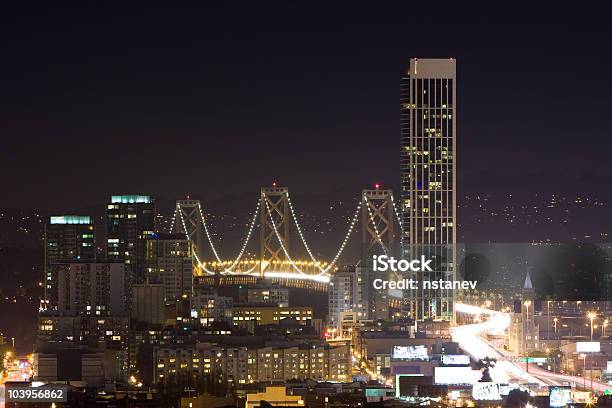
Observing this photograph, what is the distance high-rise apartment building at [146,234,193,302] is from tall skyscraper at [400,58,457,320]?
5625mm

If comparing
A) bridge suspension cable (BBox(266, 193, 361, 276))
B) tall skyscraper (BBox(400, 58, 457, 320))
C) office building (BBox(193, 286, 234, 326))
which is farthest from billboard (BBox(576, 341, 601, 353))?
bridge suspension cable (BBox(266, 193, 361, 276))

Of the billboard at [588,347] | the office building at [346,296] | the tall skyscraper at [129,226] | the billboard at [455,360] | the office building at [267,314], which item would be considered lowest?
the billboard at [455,360]

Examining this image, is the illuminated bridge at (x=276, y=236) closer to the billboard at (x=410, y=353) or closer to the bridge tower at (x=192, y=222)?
the bridge tower at (x=192, y=222)

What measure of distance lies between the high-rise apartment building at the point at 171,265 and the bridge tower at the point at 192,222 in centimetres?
578

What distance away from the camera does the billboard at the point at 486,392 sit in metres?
20.8

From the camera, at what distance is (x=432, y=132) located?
32375mm

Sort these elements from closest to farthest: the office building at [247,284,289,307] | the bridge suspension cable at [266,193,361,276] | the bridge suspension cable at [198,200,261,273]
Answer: the office building at [247,284,289,307], the bridge suspension cable at [266,193,361,276], the bridge suspension cable at [198,200,261,273]

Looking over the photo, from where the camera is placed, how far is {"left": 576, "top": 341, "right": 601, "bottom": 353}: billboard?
2558 cm

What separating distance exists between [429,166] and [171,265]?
7.07 meters

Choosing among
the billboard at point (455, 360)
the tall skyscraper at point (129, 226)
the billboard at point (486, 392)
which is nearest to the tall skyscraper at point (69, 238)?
the tall skyscraper at point (129, 226)

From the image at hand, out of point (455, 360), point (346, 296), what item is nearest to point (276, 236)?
point (346, 296)

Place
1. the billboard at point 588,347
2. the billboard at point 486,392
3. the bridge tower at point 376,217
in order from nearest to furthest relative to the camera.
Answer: the billboard at point 486,392 → the billboard at point 588,347 → the bridge tower at point 376,217

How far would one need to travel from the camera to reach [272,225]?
146ft

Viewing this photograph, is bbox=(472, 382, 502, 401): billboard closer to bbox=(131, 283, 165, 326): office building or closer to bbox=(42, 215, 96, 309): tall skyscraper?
bbox=(131, 283, 165, 326): office building
